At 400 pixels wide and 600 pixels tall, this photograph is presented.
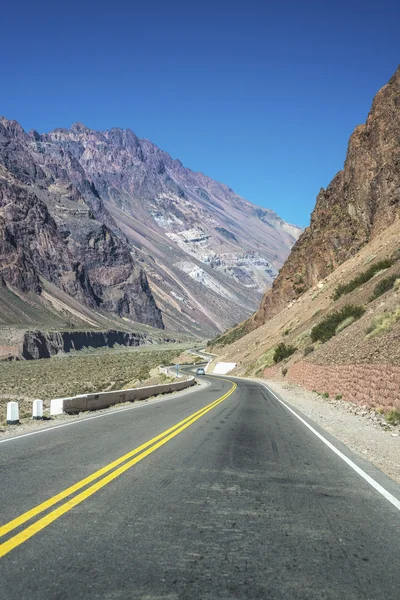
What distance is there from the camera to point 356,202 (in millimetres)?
64375

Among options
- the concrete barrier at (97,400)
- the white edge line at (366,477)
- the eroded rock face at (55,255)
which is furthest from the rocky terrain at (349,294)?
the eroded rock face at (55,255)

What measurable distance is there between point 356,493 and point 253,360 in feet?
173

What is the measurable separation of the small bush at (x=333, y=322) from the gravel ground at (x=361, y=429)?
12106 mm

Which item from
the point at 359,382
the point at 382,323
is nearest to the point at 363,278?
the point at 382,323

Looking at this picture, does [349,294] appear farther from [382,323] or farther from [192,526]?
[192,526]

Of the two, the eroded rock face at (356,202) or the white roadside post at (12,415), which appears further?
the eroded rock face at (356,202)

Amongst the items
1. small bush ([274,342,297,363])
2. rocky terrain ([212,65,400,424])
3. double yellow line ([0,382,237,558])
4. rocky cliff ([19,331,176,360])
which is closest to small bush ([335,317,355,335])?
rocky terrain ([212,65,400,424])

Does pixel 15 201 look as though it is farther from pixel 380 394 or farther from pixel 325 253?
pixel 380 394

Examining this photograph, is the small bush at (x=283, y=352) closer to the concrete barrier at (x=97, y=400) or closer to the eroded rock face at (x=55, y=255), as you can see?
the concrete barrier at (x=97, y=400)

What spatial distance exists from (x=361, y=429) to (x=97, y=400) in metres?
10.6

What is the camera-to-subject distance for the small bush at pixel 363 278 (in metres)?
41.7

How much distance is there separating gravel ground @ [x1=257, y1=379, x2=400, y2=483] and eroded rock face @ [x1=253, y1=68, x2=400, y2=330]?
3930 centimetres

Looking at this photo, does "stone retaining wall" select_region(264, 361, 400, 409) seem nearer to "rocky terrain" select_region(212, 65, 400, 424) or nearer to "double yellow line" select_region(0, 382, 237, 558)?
"rocky terrain" select_region(212, 65, 400, 424)

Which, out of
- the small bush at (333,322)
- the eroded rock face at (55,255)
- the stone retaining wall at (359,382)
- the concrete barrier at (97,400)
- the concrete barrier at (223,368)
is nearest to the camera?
the stone retaining wall at (359,382)
